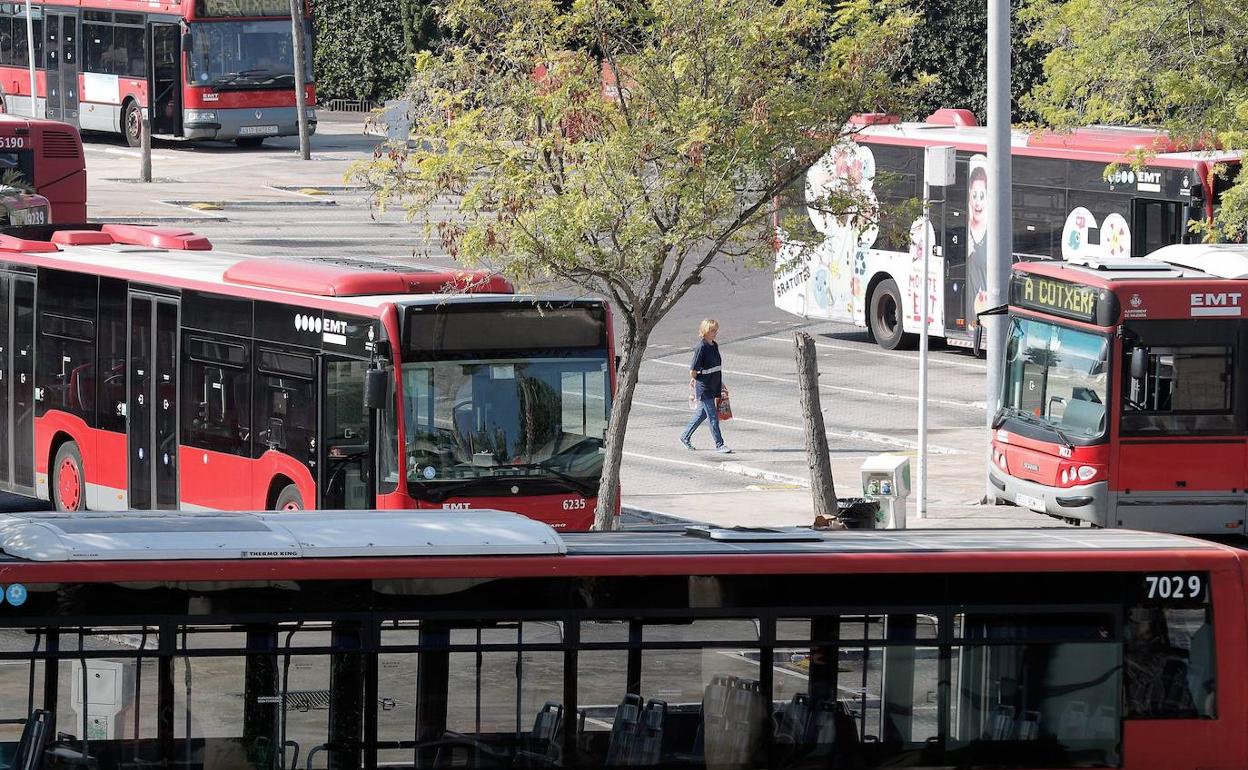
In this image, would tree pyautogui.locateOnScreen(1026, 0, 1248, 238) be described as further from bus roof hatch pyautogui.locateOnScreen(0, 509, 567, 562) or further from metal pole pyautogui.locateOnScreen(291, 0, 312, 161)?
metal pole pyautogui.locateOnScreen(291, 0, 312, 161)

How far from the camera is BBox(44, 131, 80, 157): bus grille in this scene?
32.0 m

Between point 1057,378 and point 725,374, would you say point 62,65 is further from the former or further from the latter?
point 1057,378

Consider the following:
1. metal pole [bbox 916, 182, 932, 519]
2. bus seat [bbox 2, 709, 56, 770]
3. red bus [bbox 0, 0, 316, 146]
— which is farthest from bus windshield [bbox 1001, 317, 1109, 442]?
red bus [bbox 0, 0, 316, 146]

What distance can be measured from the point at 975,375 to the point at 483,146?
1469 cm

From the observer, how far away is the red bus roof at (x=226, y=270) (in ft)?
54.2

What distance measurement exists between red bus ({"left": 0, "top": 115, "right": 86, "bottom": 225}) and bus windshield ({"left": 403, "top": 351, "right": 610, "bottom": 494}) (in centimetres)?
1739

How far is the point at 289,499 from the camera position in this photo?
16.7 meters

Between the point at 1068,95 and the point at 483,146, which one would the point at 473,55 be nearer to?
the point at 483,146

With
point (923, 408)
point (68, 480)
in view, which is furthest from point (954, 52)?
point (68, 480)

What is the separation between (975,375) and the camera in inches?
1145

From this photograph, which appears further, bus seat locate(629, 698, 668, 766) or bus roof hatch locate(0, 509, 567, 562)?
bus seat locate(629, 698, 668, 766)

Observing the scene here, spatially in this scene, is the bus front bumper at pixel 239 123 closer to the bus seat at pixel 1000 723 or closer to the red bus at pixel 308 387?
the red bus at pixel 308 387

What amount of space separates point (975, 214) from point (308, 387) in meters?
14.5

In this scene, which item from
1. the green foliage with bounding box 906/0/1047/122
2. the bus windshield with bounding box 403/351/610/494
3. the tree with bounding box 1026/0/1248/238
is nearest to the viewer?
the bus windshield with bounding box 403/351/610/494
